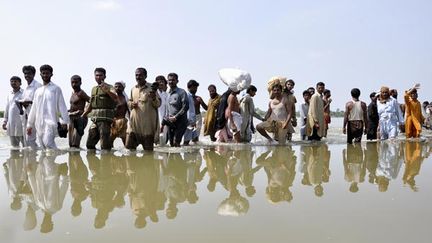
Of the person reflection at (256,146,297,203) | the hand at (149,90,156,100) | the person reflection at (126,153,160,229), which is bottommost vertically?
the person reflection at (126,153,160,229)

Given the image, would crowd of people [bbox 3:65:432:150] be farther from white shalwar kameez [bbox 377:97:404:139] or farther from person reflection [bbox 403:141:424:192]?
person reflection [bbox 403:141:424:192]

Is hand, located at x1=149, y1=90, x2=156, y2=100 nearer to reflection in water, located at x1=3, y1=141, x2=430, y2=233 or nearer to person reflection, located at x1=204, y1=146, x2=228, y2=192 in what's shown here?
reflection in water, located at x1=3, y1=141, x2=430, y2=233

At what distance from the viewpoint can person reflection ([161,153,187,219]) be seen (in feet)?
10.6

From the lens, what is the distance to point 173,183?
4227mm

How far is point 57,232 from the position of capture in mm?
2561

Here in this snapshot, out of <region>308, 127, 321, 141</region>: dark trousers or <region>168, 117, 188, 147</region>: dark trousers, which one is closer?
<region>168, 117, 188, 147</region>: dark trousers

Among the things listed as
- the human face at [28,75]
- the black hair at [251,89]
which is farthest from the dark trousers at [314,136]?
the human face at [28,75]

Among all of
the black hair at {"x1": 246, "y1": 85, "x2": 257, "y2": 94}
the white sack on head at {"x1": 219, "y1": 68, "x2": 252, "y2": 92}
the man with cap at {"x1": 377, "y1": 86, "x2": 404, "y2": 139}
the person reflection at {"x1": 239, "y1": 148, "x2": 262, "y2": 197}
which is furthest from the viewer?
the man with cap at {"x1": 377, "y1": 86, "x2": 404, "y2": 139}

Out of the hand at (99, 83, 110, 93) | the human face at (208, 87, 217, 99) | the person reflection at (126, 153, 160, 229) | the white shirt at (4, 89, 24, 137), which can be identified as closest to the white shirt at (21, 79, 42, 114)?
the white shirt at (4, 89, 24, 137)

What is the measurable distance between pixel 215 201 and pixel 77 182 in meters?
1.69

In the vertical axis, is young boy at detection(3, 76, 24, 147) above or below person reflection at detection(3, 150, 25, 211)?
above

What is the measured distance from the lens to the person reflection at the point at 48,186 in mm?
3070

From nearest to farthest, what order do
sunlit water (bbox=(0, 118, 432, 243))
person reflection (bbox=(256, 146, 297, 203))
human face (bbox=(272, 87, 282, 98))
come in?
1. sunlit water (bbox=(0, 118, 432, 243))
2. person reflection (bbox=(256, 146, 297, 203))
3. human face (bbox=(272, 87, 282, 98))

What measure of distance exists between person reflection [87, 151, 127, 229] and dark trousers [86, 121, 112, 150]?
1.15 meters
